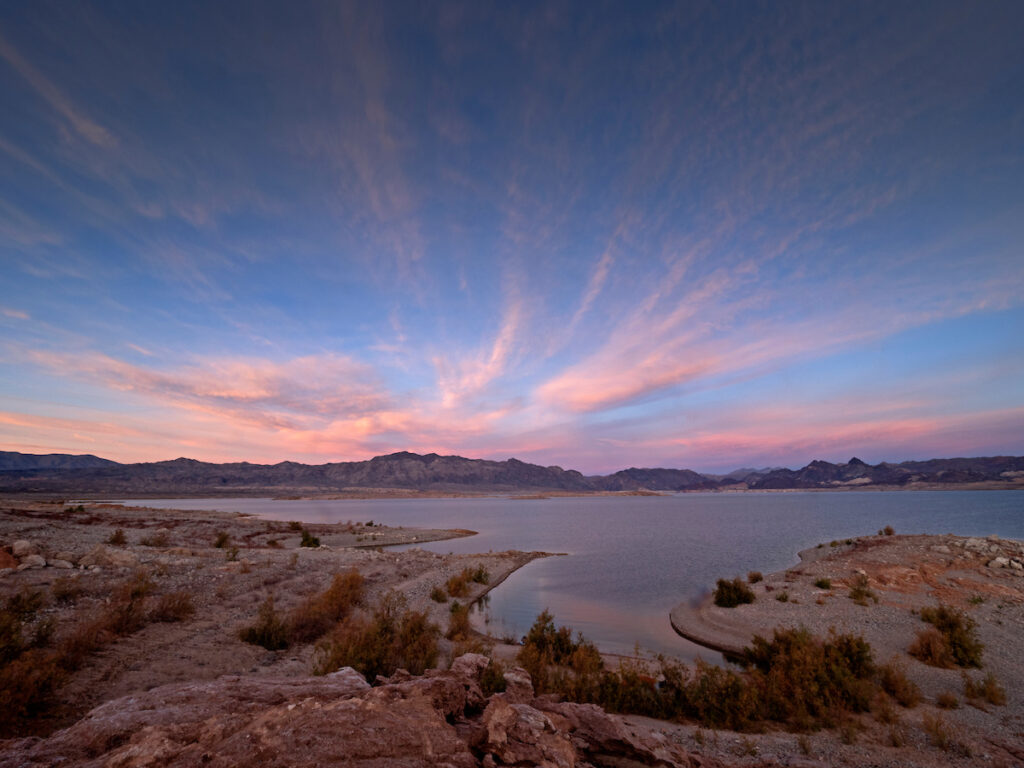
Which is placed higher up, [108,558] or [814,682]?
[108,558]

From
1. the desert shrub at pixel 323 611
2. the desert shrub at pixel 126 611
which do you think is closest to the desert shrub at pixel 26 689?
the desert shrub at pixel 126 611

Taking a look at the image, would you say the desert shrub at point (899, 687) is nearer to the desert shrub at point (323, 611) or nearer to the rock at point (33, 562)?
the desert shrub at point (323, 611)

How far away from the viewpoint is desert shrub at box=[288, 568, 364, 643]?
12648 millimetres

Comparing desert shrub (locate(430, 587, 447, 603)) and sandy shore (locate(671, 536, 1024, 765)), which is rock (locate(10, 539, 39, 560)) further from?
sandy shore (locate(671, 536, 1024, 765))

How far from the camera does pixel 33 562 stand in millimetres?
15172

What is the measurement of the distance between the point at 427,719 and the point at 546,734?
1292 mm

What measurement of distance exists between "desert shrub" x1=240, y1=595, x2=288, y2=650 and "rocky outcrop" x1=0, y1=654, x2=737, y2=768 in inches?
282

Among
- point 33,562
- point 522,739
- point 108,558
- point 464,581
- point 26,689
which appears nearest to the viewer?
point 522,739

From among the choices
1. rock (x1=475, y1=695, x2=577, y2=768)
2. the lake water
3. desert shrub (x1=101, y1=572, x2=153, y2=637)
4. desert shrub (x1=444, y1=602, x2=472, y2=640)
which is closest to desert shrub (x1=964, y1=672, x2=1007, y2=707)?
the lake water

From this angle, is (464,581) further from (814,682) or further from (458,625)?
(814,682)

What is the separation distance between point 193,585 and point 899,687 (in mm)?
19601

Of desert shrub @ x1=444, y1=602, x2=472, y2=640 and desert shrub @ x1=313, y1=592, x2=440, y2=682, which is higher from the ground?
desert shrub @ x1=313, y1=592, x2=440, y2=682

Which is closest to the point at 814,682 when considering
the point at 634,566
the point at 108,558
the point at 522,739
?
the point at 522,739

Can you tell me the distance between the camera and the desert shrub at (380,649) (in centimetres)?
924
